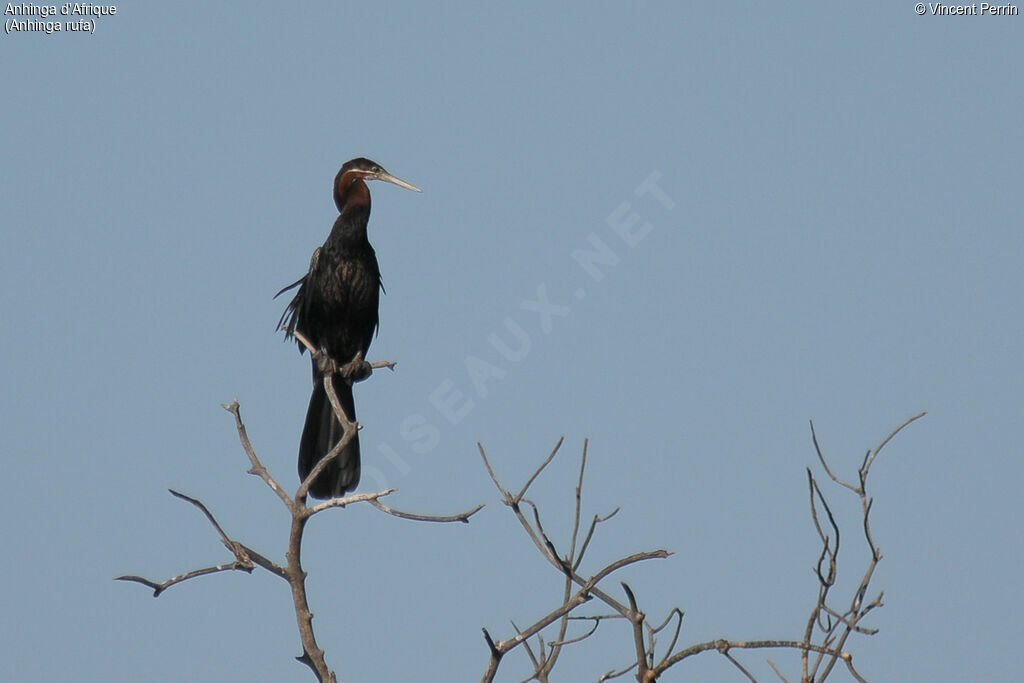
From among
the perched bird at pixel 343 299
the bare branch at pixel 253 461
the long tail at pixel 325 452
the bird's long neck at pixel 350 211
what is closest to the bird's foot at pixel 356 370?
the perched bird at pixel 343 299

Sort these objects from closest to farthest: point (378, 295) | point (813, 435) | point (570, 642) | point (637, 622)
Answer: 1. point (637, 622)
2. point (813, 435)
3. point (570, 642)
4. point (378, 295)

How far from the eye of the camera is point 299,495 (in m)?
3.99

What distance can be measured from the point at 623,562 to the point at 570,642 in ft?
1.75

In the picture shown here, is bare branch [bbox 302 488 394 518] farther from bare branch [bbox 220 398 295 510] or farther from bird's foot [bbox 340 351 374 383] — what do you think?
bird's foot [bbox 340 351 374 383]

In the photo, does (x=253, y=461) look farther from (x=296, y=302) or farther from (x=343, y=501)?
(x=296, y=302)

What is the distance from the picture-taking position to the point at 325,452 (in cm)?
Result: 661

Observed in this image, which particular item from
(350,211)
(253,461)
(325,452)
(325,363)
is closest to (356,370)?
(325,363)

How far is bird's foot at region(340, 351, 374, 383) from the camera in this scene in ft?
23.5

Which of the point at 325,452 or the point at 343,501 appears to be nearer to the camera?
the point at 343,501

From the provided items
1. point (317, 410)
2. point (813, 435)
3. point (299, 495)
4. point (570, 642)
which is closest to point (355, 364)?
point (317, 410)

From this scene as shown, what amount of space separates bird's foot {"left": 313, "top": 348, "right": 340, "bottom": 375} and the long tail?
124 mm

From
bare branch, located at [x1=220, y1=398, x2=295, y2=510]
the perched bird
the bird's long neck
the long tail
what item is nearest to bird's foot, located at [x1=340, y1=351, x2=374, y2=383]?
the perched bird

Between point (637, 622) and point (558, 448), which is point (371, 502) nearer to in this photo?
point (558, 448)

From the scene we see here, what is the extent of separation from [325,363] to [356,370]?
0.89 ft
